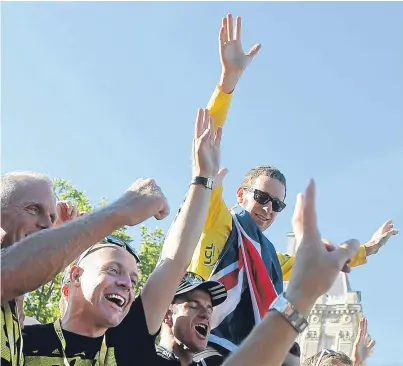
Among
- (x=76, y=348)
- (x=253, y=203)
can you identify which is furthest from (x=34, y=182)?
(x=253, y=203)

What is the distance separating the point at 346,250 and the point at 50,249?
89cm

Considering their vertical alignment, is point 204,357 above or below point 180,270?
below

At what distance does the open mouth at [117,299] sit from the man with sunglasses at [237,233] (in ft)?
3.24

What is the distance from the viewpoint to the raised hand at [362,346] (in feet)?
21.5

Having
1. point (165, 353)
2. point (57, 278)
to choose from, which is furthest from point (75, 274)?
point (57, 278)

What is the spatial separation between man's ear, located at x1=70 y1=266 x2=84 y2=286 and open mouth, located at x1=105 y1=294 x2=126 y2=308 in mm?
196

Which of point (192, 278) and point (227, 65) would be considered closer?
point (192, 278)

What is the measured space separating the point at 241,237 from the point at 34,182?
196 cm

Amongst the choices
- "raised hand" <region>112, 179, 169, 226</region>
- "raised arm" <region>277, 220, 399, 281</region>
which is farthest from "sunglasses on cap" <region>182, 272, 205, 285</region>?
"raised arm" <region>277, 220, 399, 281</region>

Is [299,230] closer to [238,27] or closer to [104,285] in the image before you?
[104,285]

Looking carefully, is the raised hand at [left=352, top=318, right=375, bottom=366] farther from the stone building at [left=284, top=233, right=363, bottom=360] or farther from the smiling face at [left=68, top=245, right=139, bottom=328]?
the stone building at [left=284, top=233, right=363, bottom=360]

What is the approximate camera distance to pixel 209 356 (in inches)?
150

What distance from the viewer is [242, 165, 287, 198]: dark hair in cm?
480

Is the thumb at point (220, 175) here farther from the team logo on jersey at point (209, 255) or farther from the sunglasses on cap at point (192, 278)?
the sunglasses on cap at point (192, 278)
